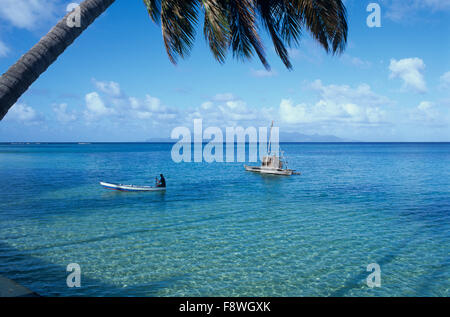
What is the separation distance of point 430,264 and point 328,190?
17.2 meters

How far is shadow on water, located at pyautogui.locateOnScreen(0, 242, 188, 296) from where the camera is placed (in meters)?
8.52

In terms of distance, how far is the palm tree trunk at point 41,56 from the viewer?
3.85 m

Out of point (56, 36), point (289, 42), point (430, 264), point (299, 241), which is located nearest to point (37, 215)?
point (299, 241)

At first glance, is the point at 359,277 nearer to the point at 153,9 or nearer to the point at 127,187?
the point at 153,9

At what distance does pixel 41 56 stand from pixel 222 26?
321 cm

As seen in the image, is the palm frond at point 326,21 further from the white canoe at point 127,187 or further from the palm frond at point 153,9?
the white canoe at point 127,187

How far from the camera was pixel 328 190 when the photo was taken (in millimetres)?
27844

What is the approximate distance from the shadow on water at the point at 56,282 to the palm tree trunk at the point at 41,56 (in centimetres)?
661

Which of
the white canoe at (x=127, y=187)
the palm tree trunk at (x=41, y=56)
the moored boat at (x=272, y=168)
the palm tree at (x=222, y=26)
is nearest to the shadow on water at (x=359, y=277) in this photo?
the palm tree at (x=222, y=26)

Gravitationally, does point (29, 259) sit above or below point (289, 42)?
below

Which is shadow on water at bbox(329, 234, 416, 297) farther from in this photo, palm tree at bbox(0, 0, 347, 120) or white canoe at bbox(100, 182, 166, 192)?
white canoe at bbox(100, 182, 166, 192)

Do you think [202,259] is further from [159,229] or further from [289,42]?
[289,42]

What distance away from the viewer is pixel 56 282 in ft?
29.8

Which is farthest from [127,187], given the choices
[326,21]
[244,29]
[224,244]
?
[326,21]
